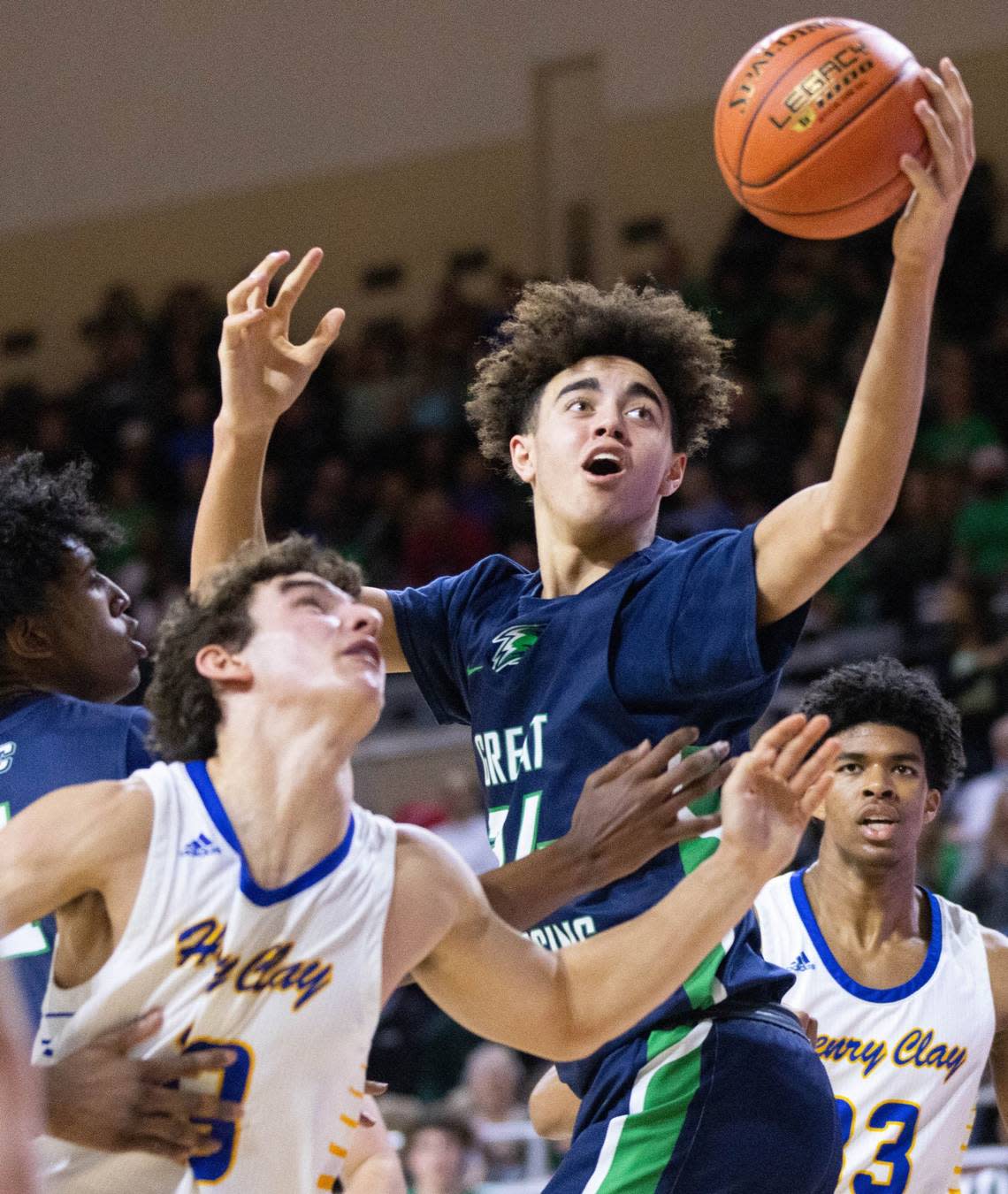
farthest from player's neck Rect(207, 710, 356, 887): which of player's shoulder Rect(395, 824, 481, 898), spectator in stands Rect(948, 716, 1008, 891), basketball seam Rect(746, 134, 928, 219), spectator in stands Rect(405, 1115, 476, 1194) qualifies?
spectator in stands Rect(948, 716, 1008, 891)

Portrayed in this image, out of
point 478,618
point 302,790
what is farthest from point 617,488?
point 302,790

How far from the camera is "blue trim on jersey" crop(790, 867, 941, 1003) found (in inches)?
181

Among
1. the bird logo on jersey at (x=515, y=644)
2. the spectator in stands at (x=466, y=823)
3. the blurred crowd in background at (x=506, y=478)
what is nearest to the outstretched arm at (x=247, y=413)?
the bird logo on jersey at (x=515, y=644)

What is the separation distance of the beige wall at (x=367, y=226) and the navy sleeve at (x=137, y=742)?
30.9ft

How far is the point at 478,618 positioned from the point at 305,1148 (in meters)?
1.30

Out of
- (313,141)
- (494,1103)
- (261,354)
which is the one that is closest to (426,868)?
(261,354)

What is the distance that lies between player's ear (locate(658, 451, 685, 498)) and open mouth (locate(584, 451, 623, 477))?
14 cm

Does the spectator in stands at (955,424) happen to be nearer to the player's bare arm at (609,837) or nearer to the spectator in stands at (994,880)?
the spectator in stands at (994,880)

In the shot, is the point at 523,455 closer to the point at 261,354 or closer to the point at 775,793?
the point at 261,354

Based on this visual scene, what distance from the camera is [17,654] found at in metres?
3.82

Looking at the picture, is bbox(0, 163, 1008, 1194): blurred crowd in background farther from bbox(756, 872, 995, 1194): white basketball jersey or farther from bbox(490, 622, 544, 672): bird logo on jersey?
bbox(490, 622, 544, 672): bird logo on jersey

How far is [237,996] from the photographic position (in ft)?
9.76

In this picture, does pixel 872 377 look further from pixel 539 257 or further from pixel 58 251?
pixel 58 251

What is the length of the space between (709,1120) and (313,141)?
11.2m
